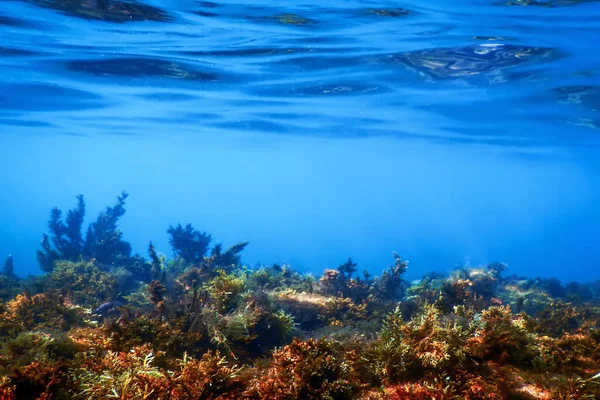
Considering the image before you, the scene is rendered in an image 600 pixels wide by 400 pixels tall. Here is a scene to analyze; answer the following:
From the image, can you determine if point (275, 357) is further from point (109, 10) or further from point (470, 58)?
point (470, 58)

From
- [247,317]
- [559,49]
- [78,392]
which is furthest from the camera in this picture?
[559,49]

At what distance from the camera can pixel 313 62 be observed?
16188mm

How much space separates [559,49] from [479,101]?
24.8 ft

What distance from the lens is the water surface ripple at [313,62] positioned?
38.5 ft

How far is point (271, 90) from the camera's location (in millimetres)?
20656

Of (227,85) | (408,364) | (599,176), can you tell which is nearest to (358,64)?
(227,85)

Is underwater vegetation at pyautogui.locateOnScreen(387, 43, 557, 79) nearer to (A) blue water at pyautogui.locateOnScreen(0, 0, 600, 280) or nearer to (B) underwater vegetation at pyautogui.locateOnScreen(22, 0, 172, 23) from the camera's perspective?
(A) blue water at pyautogui.locateOnScreen(0, 0, 600, 280)

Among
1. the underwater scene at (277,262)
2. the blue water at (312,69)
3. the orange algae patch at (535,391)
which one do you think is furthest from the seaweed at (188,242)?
the orange algae patch at (535,391)

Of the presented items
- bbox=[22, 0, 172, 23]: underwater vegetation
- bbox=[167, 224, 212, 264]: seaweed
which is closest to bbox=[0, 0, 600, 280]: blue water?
bbox=[22, 0, 172, 23]: underwater vegetation

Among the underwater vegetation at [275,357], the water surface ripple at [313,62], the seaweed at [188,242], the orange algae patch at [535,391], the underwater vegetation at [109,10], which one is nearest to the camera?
the orange algae patch at [535,391]

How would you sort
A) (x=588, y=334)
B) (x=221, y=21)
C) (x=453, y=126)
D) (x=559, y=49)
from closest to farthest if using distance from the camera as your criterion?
(x=588, y=334), (x=221, y=21), (x=559, y=49), (x=453, y=126)

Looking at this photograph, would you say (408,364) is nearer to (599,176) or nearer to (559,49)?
(559,49)

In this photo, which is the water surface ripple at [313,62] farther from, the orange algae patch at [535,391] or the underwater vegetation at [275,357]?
the orange algae patch at [535,391]

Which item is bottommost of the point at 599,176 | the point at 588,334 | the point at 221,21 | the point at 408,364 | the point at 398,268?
the point at 599,176
